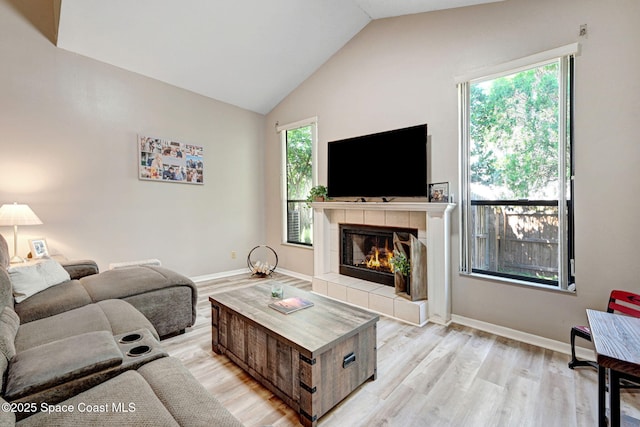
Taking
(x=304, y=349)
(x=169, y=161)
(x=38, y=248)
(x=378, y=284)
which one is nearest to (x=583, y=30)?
(x=378, y=284)

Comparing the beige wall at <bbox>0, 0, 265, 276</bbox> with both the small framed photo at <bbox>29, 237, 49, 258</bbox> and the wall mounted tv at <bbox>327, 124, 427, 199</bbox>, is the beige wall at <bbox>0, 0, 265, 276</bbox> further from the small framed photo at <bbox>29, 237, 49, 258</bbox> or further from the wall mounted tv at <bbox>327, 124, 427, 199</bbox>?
the wall mounted tv at <bbox>327, 124, 427, 199</bbox>

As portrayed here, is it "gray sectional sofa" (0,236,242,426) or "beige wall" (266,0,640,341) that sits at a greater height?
"beige wall" (266,0,640,341)

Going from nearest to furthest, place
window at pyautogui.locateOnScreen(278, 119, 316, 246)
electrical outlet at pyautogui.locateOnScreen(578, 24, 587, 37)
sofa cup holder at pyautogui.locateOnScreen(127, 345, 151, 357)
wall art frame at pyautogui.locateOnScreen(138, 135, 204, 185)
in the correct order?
1. sofa cup holder at pyautogui.locateOnScreen(127, 345, 151, 357)
2. electrical outlet at pyautogui.locateOnScreen(578, 24, 587, 37)
3. wall art frame at pyautogui.locateOnScreen(138, 135, 204, 185)
4. window at pyautogui.locateOnScreen(278, 119, 316, 246)

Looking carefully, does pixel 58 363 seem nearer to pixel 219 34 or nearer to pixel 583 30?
pixel 219 34

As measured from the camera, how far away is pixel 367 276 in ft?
12.1

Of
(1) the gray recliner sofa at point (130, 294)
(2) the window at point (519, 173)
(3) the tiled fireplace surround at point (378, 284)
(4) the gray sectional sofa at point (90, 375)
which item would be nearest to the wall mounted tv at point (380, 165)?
(3) the tiled fireplace surround at point (378, 284)

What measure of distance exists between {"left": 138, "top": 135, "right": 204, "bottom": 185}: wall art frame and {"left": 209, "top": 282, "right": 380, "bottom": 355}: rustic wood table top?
95.9 inches

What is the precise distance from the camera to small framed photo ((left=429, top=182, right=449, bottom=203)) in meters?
2.99

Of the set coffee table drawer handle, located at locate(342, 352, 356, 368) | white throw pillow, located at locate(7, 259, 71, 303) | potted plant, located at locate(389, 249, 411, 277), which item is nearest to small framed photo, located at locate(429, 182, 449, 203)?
potted plant, located at locate(389, 249, 411, 277)

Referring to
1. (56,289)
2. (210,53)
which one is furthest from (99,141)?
(56,289)

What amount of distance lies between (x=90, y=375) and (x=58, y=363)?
0.13m

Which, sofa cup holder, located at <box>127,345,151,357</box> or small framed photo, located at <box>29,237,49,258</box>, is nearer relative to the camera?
sofa cup holder, located at <box>127,345,151,357</box>

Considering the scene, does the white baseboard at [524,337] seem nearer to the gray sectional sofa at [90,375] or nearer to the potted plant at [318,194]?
the potted plant at [318,194]

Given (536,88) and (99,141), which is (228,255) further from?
(536,88)
